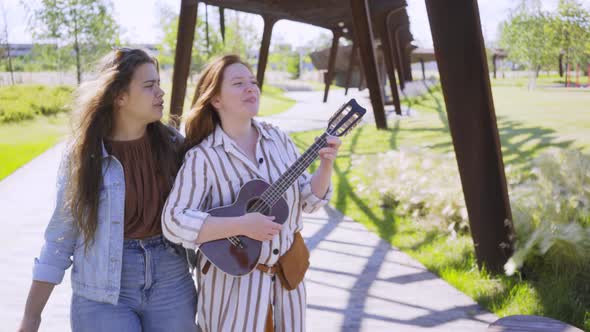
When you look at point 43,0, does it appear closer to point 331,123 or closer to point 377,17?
point 377,17

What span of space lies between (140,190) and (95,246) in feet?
0.97

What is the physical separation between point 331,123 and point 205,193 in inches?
23.2

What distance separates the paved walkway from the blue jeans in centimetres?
134

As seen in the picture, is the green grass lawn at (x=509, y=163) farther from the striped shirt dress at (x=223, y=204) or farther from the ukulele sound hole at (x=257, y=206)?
the ukulele sound hole at (x=257, y=206)

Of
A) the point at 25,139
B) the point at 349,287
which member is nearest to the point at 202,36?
the point at 25,139

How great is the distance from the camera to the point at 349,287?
471cm

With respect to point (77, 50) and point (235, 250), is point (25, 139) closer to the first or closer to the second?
point (77, 50)

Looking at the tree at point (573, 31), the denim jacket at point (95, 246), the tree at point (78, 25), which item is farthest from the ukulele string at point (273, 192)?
the tree at point (78, 25)

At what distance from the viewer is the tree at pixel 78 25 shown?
25719 millimetres

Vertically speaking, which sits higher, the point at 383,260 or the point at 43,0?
the point at 43,0

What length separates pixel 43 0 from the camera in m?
25.0

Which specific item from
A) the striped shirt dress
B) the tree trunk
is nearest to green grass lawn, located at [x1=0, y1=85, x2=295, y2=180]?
the tree trunk

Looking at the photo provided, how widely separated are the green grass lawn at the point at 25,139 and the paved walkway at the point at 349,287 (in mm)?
5513

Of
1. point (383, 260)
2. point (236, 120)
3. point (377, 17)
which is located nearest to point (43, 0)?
point (377, 17)
